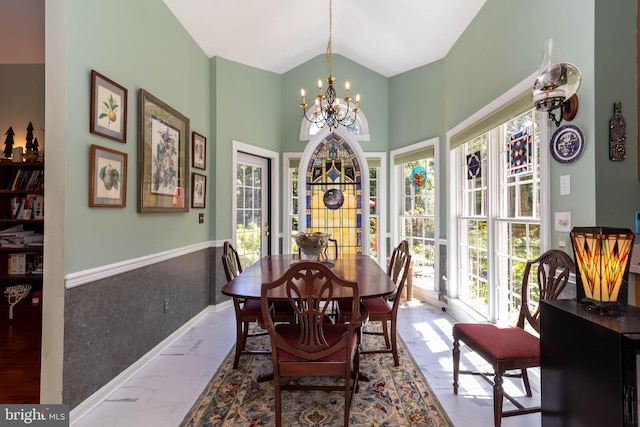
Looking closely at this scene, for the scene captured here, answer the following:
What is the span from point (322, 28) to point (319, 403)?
4.32 metres

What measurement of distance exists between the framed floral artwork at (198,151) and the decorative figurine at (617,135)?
11.6ft

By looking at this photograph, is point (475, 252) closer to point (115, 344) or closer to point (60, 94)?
point (115, 344)

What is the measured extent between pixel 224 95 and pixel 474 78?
9.55ft

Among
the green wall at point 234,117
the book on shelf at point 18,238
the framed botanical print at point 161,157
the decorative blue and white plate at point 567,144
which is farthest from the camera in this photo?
the green wall at point 234,117

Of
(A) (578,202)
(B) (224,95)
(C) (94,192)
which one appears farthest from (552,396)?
(B) (224,95)

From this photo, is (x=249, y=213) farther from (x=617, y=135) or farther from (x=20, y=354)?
(x=617, y=135)

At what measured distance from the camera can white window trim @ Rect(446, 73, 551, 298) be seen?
7.05 ft

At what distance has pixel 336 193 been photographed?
5145 millimetres

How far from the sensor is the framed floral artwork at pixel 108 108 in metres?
2.05

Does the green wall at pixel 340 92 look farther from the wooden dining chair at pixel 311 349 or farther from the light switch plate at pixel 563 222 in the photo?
the wooden dining chair at pixel 311 349

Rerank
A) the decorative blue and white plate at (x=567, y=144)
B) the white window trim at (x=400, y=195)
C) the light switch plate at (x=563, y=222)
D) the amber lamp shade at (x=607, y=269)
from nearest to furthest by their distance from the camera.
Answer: the amber lamp shade at (x=607, y=269)
the decorative blue and white plate at (x=567, y=144)
the light switch plate at (x=563, y=222)
the white window trim at (x=400, y=195)

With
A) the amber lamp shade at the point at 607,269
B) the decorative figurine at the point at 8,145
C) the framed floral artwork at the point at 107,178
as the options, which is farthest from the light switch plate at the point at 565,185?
the decorative figurine at the point at 8,145

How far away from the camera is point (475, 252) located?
348cm

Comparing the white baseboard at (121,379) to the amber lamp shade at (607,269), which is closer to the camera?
the amber lamp shade at (607,269)
